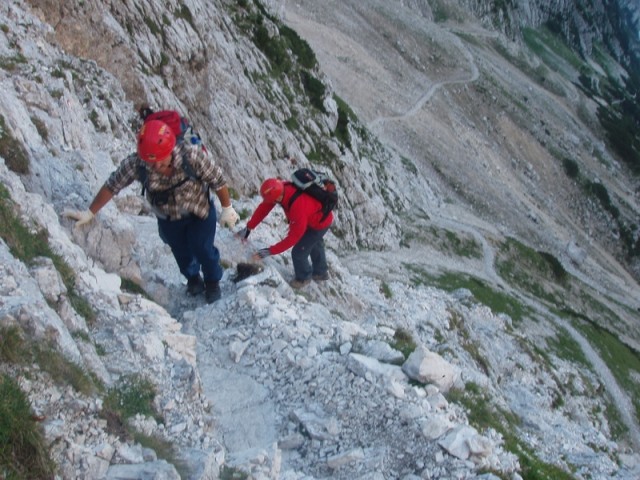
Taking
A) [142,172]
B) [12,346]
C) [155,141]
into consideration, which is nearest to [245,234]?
[142,172]

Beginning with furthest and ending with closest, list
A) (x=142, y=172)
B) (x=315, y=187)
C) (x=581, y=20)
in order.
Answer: (x=581, y=20) < (x=315, y=187) < (x=142, y=172)

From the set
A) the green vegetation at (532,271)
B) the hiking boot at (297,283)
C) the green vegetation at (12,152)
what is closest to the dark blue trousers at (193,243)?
the green vegetation at (12,152)

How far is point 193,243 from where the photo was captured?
1010 centimetres

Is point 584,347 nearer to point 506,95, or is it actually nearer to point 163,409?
point 163,409

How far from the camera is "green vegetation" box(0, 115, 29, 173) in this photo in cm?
968

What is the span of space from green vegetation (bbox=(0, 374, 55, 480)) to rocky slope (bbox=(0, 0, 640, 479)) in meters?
0.24

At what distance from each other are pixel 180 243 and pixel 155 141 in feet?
9.11

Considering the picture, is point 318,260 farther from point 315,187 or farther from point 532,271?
point 532,271

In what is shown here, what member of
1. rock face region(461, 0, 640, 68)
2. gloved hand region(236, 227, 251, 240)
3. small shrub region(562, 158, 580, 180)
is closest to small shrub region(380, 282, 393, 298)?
gloved hand region(236, 227, 251, 240)

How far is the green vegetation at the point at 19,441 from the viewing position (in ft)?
15.1

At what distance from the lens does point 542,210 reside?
56.6 metres

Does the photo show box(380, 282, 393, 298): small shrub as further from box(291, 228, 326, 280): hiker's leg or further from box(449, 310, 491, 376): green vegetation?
box(291, 228, 326, 280): hiker's leg

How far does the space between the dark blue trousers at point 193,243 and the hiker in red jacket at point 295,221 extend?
1.59m

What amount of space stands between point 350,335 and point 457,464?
3329mm
